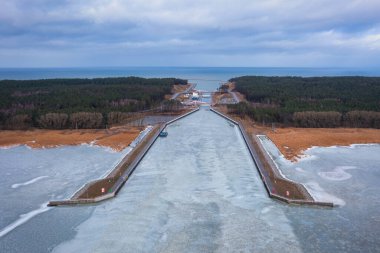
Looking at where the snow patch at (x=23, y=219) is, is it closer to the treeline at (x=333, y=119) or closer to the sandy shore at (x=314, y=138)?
the sandy shore at (x=314, y=138)

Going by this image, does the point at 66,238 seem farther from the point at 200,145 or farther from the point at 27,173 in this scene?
the point at 200,145

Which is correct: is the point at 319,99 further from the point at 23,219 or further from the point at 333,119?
the point at 23,219

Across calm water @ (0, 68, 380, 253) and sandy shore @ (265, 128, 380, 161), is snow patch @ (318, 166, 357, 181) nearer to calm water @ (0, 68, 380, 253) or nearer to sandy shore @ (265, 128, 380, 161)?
calm water @ (0, 68, 380, 253)

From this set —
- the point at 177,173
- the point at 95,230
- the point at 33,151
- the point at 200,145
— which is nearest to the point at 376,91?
the point at 200,145

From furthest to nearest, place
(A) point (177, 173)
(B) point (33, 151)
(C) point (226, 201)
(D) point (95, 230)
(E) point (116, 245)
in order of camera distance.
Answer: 1. (B) point (33, 151)
2. (A) point (177, 173)
3. (C) point (226, 201)
4. (D) point (95, 230)
5. (E) point (116, 245)

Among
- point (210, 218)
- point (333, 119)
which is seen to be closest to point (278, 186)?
point (210, 218)

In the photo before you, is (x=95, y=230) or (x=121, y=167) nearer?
(x=95, y=230)

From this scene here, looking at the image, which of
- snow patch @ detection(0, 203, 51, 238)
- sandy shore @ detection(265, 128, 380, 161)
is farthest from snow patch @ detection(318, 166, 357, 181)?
snow patch @ detection(0, 203, 51, 238)
